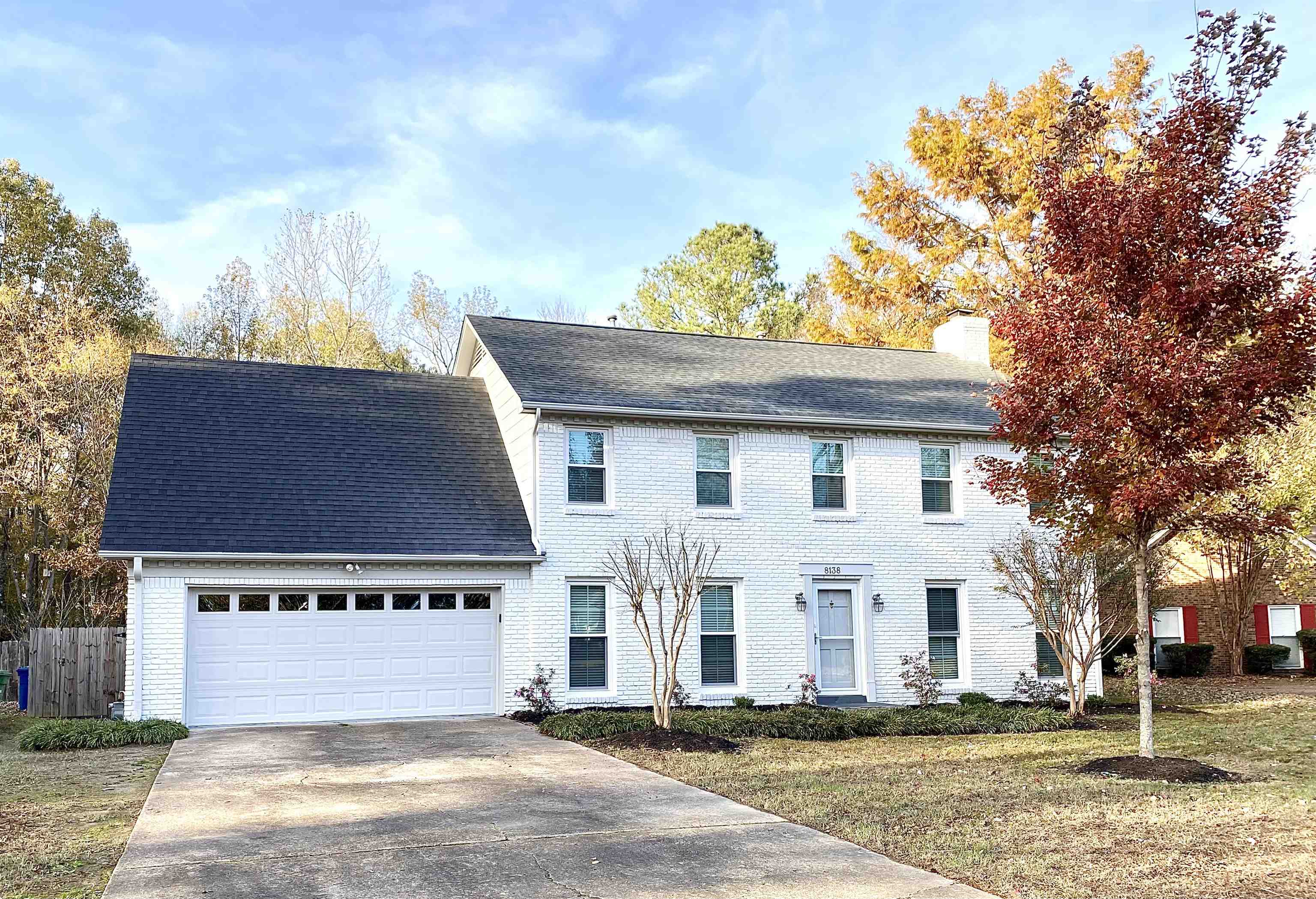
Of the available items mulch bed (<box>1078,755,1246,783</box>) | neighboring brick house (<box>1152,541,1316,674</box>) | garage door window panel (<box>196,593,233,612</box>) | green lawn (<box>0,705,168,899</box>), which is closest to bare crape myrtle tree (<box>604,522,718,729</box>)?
garage door window panel (<box>196,593,233,612</box>)

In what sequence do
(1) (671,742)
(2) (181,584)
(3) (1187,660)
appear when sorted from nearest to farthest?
(1) (671,742) → (2) (181,584) → (3) (1187,660)

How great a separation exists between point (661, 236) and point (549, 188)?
27.2ft

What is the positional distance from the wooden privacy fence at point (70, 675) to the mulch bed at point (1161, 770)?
14.7m

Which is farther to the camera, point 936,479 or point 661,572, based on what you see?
point 936,479

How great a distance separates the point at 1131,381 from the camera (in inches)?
412

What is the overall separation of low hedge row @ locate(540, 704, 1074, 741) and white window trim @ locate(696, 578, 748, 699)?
69 cm

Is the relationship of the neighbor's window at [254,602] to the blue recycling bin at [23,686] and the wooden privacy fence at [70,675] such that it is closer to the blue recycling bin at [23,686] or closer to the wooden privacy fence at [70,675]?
the wooden privacy fence at [70,675]

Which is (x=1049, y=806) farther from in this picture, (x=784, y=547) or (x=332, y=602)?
(x=332, y=602)

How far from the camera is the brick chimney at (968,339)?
2448 cm

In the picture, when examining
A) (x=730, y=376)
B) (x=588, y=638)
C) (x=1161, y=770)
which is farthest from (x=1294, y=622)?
(x=1161, y=770)

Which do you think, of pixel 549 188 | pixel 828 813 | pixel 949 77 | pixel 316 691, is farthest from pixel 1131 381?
pixel 549 188

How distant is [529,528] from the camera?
17.6 meters

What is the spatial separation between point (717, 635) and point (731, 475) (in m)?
2.67

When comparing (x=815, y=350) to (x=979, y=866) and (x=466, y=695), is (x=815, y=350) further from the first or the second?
(x=979, y=866)
